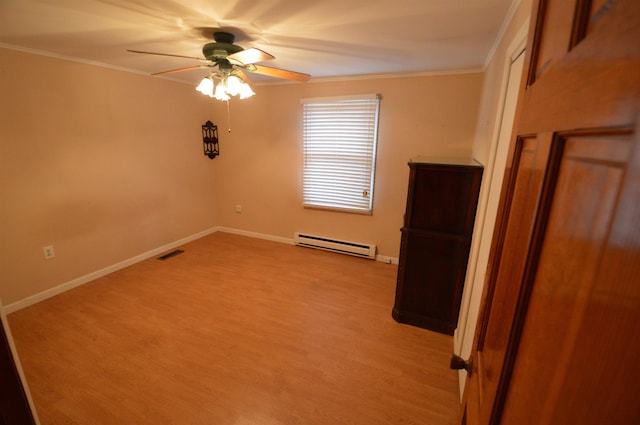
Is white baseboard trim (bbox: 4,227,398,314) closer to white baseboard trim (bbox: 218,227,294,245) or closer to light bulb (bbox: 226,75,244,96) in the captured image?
white baseboard trim (bbox: 218,227,294,245)

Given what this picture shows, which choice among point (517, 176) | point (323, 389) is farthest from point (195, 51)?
point (323, 389)

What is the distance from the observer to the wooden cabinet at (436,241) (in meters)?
2.02

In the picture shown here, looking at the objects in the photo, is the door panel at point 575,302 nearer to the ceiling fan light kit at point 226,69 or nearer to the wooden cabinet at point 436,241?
the wooden cabinet at point 436,241

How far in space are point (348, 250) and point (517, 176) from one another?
3051 millimetres

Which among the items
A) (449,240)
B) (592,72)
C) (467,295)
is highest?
(592,72)

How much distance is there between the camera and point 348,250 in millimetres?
3668

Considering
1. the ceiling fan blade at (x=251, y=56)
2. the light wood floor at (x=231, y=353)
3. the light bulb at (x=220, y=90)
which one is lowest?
the light wood floor at (x=231, y=353)

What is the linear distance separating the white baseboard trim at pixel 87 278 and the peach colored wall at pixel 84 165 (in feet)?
0.15

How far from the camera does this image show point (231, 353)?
6.60 ft

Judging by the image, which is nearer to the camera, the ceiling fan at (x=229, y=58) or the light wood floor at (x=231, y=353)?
the light wood floor at (x=231, y=353)

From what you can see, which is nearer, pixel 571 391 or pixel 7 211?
pixel 571 391

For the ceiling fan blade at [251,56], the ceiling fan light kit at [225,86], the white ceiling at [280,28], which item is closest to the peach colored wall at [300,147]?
the white ceiling at [280,28]

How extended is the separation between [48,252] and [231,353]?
7.25 feet

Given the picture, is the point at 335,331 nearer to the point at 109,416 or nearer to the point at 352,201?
the point at 109,416
